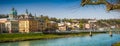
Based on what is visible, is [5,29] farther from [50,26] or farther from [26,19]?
[50,26]

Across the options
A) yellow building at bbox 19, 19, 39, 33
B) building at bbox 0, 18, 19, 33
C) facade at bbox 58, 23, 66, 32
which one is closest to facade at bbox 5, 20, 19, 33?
building at bbox 0, 18, 19, 33

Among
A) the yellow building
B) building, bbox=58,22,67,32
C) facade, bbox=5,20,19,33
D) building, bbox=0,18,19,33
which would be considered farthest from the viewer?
building, bbox=58,22,67,32

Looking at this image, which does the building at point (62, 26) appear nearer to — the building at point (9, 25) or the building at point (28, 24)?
the building at point (28, 24)

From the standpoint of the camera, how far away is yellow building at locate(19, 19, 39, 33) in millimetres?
24297

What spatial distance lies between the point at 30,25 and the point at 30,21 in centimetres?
62

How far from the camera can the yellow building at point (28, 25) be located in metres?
24.3

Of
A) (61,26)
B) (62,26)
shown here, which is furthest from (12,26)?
(62,26)

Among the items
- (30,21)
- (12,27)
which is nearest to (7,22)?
(12,27)

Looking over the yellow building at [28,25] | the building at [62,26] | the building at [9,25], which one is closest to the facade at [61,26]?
the building at [62,26]

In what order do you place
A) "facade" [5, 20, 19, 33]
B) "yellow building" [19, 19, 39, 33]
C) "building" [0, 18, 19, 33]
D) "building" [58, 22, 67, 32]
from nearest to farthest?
"building" [0, 18, 19, 33] < "facade" [5, 20, 19, 33] < "yellow building" [19, 19, 39, 33] < "building" [58, 22, 67, 32]

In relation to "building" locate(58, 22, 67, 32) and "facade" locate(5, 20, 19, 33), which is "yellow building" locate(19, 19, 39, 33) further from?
"building" locate(58, 22, 67, 32)

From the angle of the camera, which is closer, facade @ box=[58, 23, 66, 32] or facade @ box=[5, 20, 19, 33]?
facade @ box=[5, 20, 19, 33]

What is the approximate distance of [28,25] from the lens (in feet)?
80.9

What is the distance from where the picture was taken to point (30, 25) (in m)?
25.0
